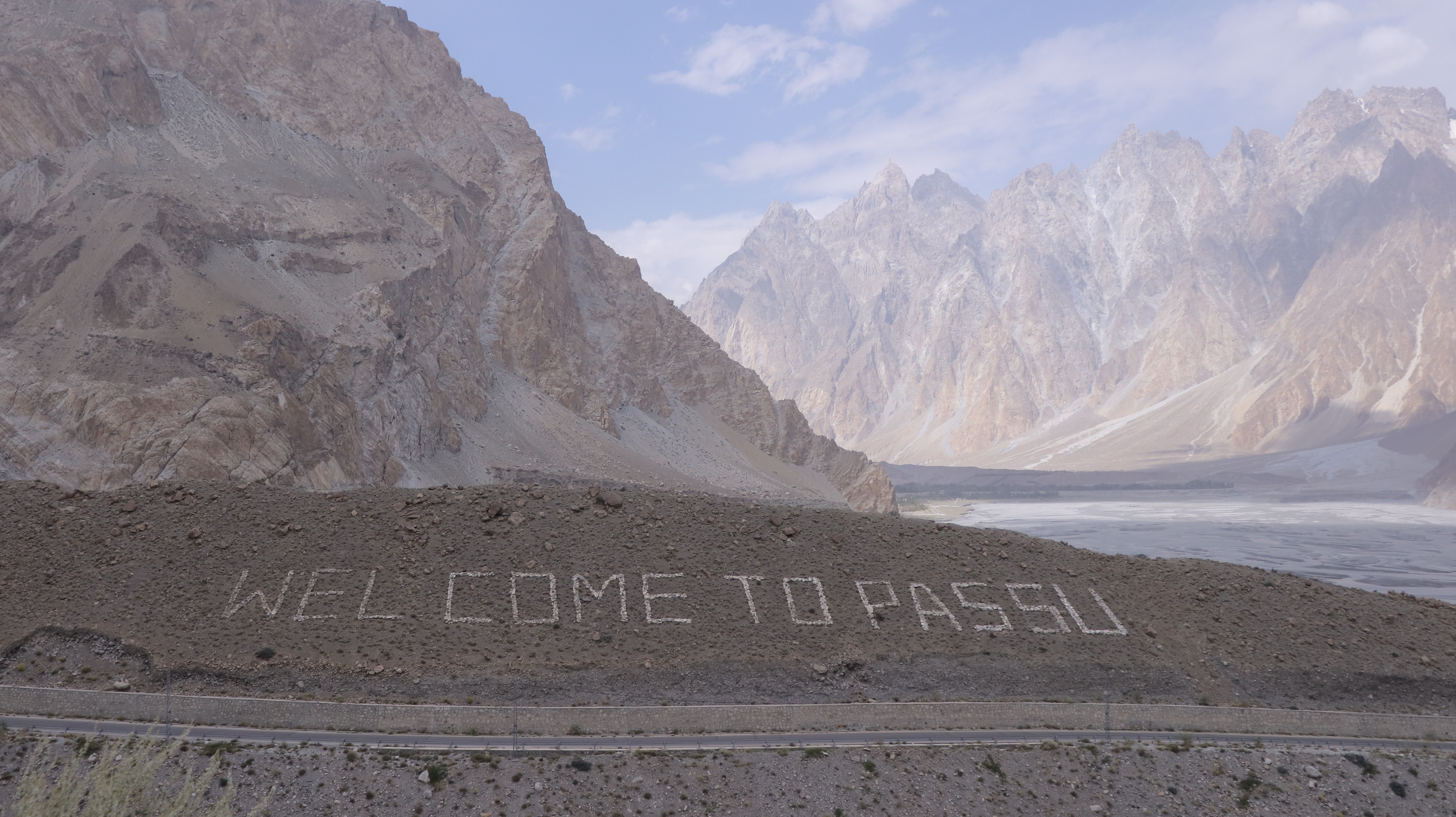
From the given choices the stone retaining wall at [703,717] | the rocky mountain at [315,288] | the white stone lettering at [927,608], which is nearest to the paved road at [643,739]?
the stone retaining wall at [703,717]

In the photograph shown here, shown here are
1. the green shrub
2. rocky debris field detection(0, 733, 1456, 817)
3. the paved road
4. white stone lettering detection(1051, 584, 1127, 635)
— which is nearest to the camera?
the green shrub

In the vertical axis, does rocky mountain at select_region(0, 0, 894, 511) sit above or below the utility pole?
above

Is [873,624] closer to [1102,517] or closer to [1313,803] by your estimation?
[1313,803]

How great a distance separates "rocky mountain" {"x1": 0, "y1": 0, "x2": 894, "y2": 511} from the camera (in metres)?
60.3

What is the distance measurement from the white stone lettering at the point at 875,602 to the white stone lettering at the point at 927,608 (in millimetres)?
677

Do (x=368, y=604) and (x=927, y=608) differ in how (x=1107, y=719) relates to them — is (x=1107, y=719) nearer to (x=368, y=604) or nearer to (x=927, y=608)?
(x=927, y=608)

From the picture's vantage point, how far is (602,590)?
1451 inches

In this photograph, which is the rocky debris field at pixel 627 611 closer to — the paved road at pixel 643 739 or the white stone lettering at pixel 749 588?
the white stone lettering at pixel 749 588

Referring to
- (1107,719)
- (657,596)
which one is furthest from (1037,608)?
(657,596)

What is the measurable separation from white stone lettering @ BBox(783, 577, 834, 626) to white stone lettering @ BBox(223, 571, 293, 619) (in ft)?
58.3

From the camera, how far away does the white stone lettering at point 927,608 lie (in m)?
36.6

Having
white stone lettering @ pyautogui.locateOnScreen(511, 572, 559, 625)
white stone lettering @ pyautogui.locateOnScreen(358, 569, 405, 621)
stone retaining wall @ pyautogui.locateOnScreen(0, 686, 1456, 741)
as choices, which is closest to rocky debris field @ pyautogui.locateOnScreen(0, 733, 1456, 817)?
stone retaining wall @ pyautogui.locateOnScreen(0, 686, 1456, 741)

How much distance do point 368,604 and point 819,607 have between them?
630 inches

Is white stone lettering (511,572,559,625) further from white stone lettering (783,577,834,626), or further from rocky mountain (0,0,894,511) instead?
rocky mountain (0,0,894,511)
